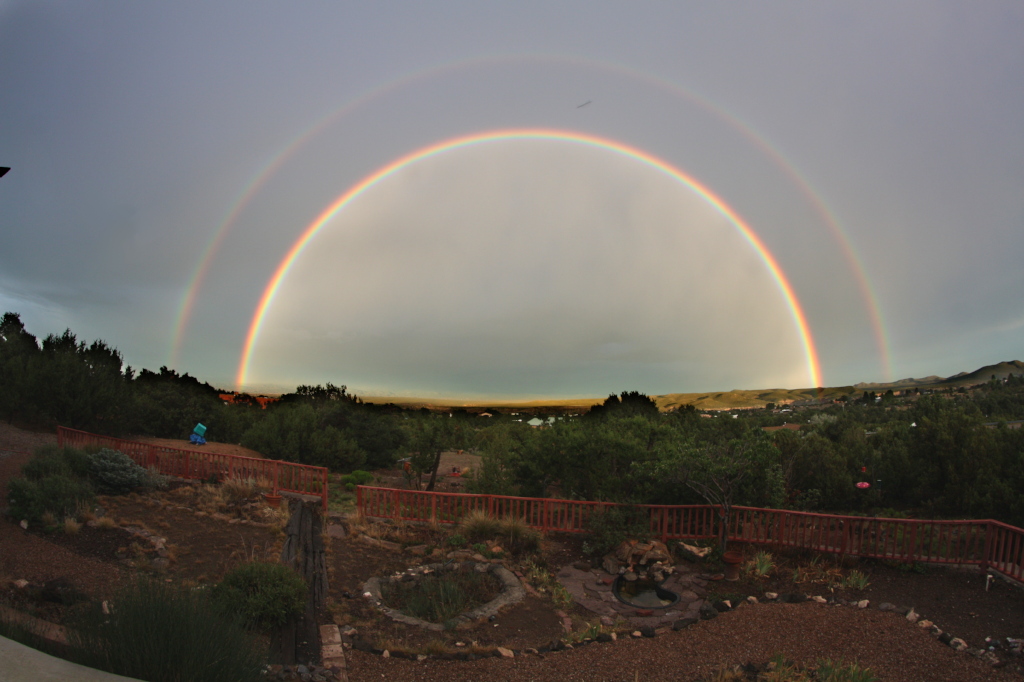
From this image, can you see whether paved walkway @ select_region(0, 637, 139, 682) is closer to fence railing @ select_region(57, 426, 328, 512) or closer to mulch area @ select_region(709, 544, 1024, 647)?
mulch area @ select_region(709, 544, 1024, 647)

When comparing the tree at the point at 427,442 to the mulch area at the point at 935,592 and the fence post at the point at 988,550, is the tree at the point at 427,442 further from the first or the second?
the fence post at the point at 988,550

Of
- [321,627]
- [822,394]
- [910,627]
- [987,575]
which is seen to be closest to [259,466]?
[321,627]

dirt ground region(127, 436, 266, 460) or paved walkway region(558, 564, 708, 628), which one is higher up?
dirt ground region(127, 436, 266, 460)

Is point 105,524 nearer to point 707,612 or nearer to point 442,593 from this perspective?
point 442,593

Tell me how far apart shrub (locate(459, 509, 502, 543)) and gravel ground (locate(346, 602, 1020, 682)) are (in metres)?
5.03

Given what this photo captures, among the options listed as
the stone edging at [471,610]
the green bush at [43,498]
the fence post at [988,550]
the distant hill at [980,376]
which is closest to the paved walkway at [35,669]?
the stone edging at [471,610]

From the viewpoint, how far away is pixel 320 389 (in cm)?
3103

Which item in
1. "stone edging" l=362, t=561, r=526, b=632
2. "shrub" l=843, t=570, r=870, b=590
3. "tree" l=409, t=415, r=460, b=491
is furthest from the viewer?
"tree" l=409, t=415, r=460, b=491

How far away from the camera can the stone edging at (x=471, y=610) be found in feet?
26.6

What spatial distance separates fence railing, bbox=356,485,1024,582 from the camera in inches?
363

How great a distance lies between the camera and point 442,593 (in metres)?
9.07

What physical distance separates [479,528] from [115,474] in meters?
8.85

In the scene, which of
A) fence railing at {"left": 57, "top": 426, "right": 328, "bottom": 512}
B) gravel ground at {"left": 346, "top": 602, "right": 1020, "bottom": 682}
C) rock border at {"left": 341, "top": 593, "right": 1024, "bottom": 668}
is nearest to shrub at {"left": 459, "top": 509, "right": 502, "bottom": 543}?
rock border at {"left": 341, "top": 593, "right": 1024, "bottom": 668}

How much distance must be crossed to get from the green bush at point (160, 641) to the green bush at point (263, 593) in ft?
7.01
